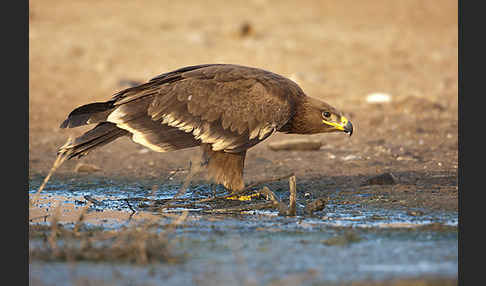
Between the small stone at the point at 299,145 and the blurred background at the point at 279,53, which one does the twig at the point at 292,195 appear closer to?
the blurred background at the point at 279,53

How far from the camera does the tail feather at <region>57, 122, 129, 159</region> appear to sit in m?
6.49

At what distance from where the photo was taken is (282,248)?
5.02 m

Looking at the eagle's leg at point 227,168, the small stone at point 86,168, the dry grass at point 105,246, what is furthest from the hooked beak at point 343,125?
the small stone at point 86,168

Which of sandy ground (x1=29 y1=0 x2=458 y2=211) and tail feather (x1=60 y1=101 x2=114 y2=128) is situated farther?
sandy ground (x1=29 y1=0 x2=458 y2=211)

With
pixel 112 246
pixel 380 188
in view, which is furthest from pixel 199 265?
pixel 380 188

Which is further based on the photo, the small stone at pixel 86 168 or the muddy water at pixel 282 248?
the small stone at pixel 86 168

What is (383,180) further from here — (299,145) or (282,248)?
(282,248)

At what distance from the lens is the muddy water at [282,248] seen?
14.4ft

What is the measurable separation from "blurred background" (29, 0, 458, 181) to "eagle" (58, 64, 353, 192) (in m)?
1.95

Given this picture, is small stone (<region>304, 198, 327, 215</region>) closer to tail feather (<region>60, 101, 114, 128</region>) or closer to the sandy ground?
the sandy ground

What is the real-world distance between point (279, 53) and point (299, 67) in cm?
85

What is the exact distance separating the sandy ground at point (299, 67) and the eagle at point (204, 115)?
99 cm

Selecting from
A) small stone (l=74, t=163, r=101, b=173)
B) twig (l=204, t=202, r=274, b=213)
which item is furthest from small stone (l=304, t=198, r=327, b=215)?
small stone (l=74, t=163, r=101, b=173)

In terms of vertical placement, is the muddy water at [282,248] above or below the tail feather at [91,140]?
below
